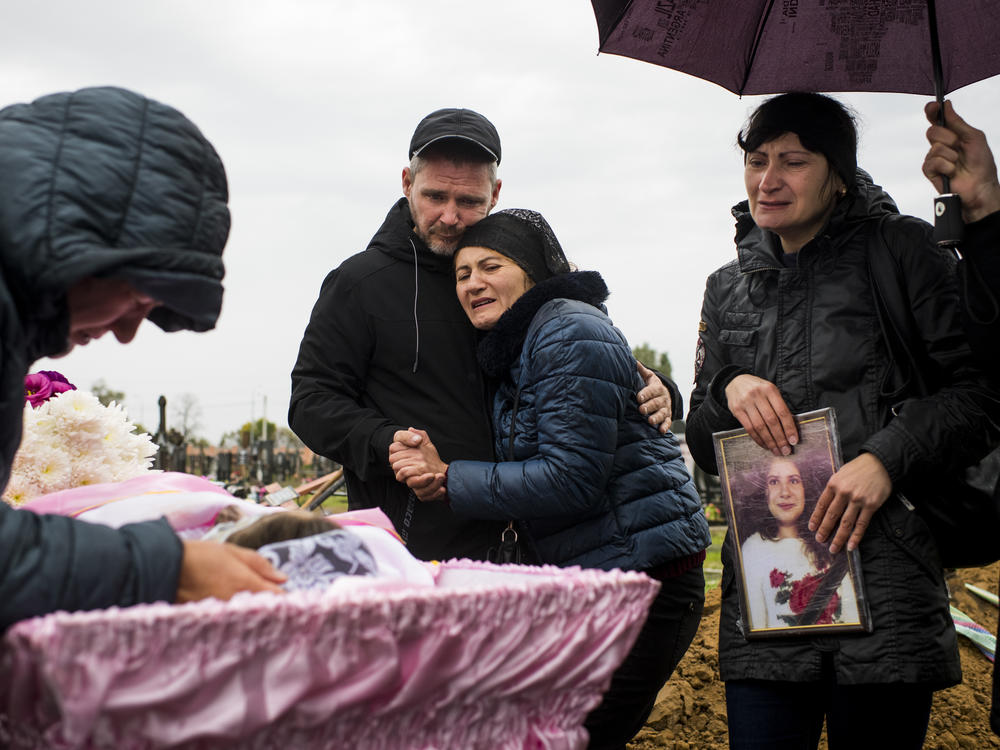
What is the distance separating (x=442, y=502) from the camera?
277 centimetres

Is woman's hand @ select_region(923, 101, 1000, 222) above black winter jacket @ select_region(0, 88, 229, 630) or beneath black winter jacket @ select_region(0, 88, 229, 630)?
above

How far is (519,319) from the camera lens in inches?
104

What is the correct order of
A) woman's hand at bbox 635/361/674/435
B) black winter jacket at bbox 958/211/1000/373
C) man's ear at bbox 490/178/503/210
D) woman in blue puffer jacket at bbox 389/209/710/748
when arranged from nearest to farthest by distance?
1. black winter jacket at bbox 958/211/1000/373
2. woman in blue puffer jacket at bbox 389/209/710/748
3. woman's hand at bbox 635/361/674/435
4. man's ear at bbox 490/178/503/210

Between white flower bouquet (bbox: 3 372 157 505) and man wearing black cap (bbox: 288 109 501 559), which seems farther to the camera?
man wearing black cap (bbox: 288 109 501 559)

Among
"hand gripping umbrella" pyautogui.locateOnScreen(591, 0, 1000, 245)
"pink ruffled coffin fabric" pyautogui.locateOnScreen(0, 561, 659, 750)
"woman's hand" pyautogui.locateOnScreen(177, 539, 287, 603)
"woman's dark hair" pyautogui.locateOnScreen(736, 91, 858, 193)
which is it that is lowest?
"pink ruffled coffin fabric" pyautogui.locateOnScreen(0, 561, 659, 750)

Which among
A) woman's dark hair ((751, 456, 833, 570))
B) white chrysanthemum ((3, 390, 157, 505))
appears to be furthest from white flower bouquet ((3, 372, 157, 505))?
woman's dark hair ((751, 456, 833, 570))

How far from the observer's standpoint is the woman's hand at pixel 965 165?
2.21 m

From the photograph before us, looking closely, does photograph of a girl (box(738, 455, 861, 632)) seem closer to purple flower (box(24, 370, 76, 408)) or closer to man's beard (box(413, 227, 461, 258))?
man's beard (box(413, 227, 461, 258))

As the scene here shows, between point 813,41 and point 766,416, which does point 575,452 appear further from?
point 813,41

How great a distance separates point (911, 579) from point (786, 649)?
0.35 meters

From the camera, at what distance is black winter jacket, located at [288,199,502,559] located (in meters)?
2.78

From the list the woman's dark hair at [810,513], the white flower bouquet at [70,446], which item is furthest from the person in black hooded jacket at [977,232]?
the white flower bouquet at [70,446]

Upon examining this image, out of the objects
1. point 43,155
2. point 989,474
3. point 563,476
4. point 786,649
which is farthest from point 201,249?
point 989,474

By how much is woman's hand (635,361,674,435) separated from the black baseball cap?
84 centimetres
